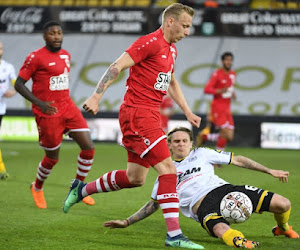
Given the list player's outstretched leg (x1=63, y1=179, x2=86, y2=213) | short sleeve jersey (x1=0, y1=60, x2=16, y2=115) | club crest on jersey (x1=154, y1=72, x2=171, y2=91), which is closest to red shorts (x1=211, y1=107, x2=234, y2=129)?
short sleeve jersey (x1=0, y1=60, x2=16, y2=115)

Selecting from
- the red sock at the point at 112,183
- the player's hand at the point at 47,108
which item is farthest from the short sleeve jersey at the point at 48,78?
the red sock at the point at 112,183

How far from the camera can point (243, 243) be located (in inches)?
214

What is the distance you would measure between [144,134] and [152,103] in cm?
31

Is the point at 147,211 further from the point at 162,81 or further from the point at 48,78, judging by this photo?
the point at 48,78

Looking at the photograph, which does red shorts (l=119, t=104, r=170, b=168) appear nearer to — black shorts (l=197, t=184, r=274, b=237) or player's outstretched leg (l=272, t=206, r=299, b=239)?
black shorts (l=197, t=184, r=274, b=237)

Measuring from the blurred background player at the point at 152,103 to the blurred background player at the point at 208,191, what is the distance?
280 mm

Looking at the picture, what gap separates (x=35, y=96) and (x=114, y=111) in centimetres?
1115

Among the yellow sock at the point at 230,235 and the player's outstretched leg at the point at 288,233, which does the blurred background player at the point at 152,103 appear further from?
the player's outstretched leg at the point at 288,233

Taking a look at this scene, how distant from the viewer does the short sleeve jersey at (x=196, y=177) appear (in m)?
6.05

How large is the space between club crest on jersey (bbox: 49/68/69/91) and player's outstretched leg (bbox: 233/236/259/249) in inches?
144

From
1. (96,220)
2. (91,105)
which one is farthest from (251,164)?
(96,220)

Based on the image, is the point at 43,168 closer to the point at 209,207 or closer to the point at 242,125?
the point at 209,207

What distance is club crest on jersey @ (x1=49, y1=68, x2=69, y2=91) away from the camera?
27.5 feet

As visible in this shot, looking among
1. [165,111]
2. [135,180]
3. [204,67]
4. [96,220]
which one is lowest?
[165,111]
